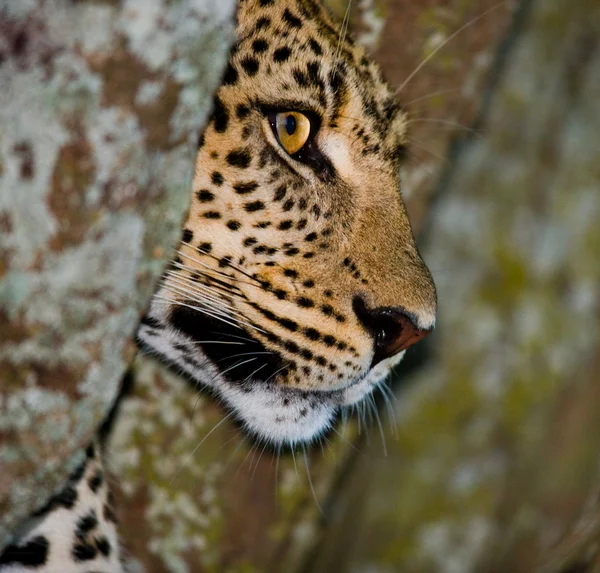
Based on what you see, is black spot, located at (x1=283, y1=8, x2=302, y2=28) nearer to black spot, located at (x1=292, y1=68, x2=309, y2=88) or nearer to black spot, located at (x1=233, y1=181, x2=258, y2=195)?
black spot, located at (x1=292, y1=68, x2=309, y2=88)

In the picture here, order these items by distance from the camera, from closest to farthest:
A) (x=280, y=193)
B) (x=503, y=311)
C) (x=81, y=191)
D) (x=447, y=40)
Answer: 1. (x=81, y=191)
2. (x=280, y=193)
3. (x=447, y=40)
4. (x=503, y=311)

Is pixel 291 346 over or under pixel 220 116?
under

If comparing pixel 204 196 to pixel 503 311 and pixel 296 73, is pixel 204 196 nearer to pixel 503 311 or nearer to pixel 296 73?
pixel 296 73

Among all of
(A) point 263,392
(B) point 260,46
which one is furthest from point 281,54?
(A) point 263,392

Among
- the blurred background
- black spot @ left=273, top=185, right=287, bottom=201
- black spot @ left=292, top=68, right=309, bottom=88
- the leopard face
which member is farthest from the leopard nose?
the blurred background

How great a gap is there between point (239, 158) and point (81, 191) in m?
0.82

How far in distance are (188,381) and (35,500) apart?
1.45m

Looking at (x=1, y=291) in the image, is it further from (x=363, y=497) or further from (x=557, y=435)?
(x=557, y=435)

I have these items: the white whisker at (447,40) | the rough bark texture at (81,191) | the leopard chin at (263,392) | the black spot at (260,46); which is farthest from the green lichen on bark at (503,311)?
the rough bark texture at (81,191)

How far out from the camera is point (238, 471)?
3066 millimetres

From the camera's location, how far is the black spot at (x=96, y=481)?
2432 mm

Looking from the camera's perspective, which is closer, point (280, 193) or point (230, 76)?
point (230, 76)

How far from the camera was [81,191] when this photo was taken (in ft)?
4.66

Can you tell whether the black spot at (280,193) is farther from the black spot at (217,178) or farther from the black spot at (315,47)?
the black spot at (315,47)
